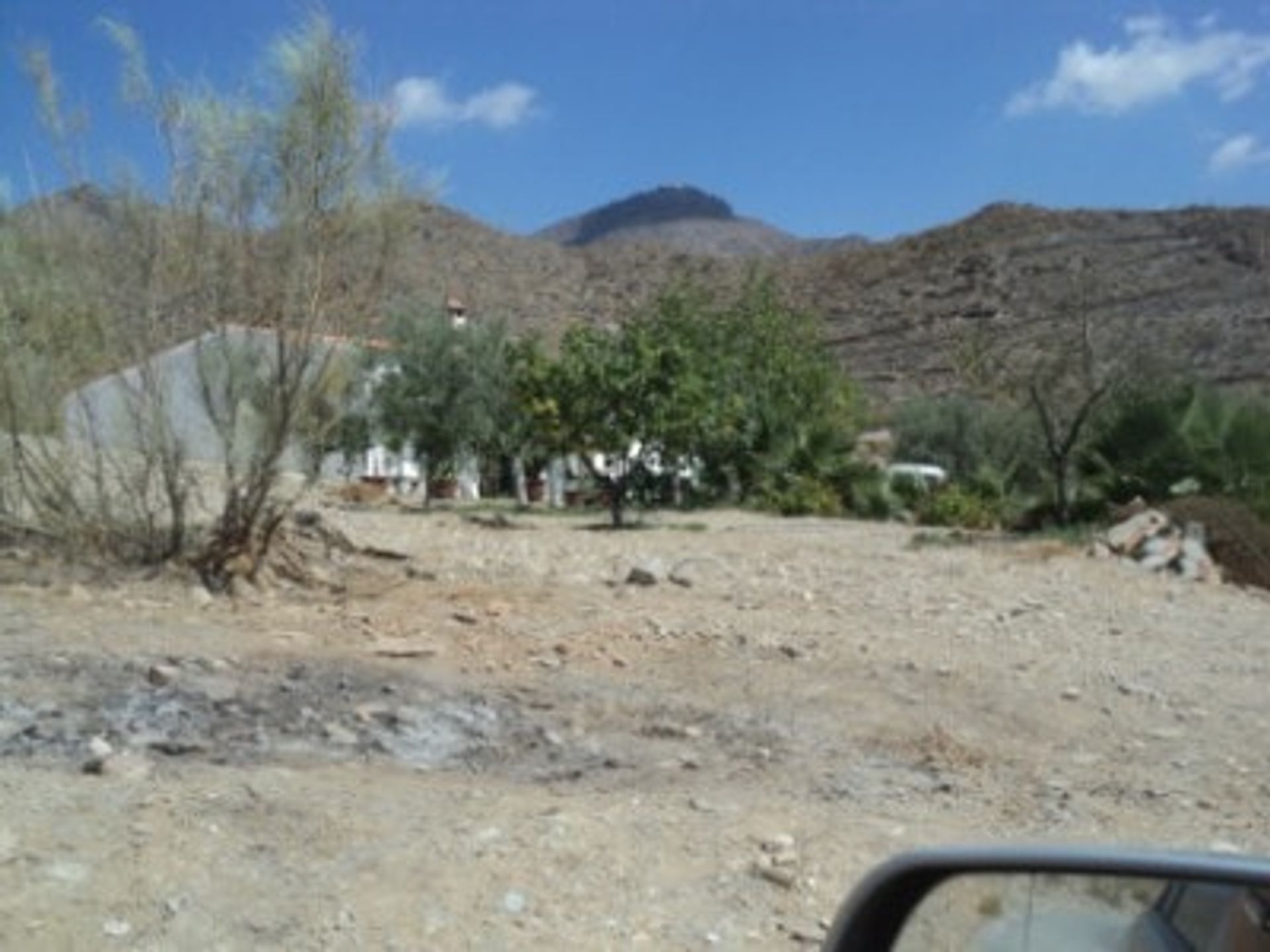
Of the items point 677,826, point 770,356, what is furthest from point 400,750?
point 770,356

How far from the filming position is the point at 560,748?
752 centimetres

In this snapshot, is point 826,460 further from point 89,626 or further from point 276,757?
point 276,757

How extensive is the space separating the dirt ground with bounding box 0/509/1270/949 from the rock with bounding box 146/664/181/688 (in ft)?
0.04

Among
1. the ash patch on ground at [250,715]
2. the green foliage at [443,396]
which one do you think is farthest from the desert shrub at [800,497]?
→ the ash patch on ground at [250,715]

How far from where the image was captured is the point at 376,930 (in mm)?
5297

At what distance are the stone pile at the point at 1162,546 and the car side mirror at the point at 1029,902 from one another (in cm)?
1352

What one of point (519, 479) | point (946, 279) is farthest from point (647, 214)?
point (519, 479)

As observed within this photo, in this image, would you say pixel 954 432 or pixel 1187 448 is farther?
pixel 954 432

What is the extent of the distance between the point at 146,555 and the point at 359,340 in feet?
6.60

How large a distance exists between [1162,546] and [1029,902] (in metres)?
14.2

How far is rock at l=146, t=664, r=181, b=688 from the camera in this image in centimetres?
789

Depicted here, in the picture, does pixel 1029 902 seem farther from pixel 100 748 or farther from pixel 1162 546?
pixel 1162 546

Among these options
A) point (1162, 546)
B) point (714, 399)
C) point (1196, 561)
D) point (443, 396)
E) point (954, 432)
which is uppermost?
point (443, 396)

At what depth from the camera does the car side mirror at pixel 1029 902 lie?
2232 millimetres
